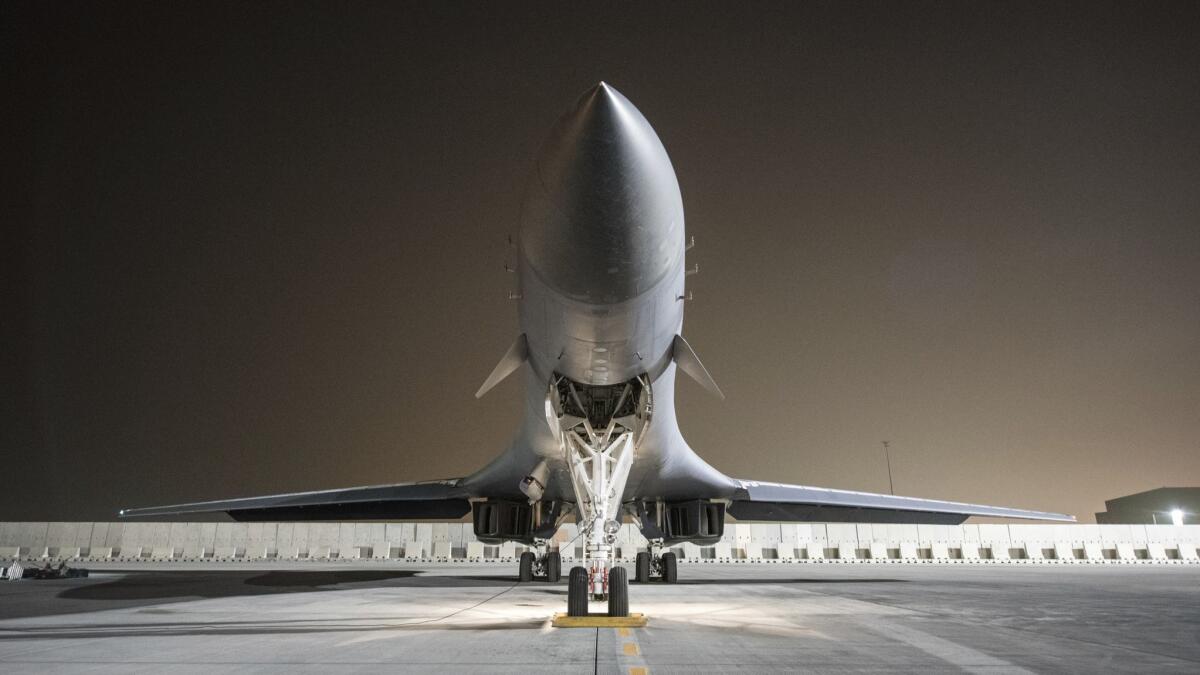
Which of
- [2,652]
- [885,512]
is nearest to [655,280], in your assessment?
[2,652]

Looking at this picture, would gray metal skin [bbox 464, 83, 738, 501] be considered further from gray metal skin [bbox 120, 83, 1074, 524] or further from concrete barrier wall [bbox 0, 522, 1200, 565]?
concrete barrier wall [bbox 0, 522, 1200, 565]

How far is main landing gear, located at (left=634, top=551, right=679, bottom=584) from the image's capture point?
40.1 ft

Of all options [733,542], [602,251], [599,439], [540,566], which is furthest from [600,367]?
[733,542]

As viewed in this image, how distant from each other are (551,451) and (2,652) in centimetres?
632

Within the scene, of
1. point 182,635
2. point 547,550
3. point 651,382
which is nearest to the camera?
point 182,635

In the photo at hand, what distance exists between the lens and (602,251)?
5.30m

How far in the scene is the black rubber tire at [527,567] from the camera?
40.4 ft

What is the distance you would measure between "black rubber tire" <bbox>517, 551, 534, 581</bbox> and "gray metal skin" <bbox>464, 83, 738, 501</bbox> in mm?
5762

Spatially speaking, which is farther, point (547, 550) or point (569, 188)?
point (547, 550)

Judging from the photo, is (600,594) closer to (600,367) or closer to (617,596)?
(617,596)

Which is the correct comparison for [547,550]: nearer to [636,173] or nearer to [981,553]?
[636,173]

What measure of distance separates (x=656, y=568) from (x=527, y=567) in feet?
7.76

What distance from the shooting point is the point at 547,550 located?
12766 millimetres

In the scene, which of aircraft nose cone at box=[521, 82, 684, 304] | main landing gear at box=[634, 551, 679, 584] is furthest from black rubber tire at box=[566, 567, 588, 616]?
main landing gear at box=[634, 551, 679, 584]
